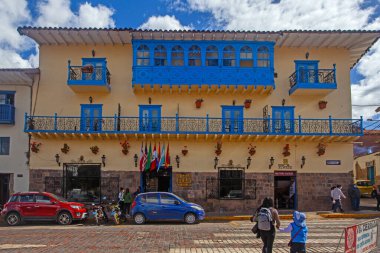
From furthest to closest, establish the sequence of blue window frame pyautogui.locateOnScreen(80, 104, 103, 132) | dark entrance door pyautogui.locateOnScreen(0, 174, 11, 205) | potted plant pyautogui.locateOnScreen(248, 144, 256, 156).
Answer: potted plant pyautogui.locateOnScreen(248, 144, 256, 156) → dark entrance door pyautogui.locateOnScreen(0, 174, 11, 205) → blue window frame pyautogui.locateOnScreen(80, 104, 103, 132)

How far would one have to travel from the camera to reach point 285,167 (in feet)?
81.1

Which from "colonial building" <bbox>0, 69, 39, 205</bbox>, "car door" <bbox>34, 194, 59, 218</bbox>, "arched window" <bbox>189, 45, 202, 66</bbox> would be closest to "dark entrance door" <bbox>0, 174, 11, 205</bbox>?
"colonial building" <bbox>0, 69, 39, 205</bbox>

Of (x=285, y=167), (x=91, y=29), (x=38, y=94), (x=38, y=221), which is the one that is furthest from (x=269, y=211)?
(x=38, y=94)

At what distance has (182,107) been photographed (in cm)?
2498

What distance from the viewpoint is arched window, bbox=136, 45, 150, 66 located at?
80.9 ft

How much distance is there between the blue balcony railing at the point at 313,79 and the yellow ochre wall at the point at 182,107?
2.48 ft

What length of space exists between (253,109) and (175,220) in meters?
9.18

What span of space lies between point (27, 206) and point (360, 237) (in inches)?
616

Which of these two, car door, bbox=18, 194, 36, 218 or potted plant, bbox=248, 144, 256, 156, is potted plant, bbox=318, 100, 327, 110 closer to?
potted plant, bbox=248, 144, 256, 156

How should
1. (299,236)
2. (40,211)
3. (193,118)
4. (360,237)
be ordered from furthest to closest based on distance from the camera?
(193,118)
(40,211)
(299,236)
(360,237)

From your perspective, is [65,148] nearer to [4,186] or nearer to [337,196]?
[4,186]

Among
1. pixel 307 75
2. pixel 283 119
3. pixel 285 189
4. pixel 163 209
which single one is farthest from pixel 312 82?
pixel 163 209

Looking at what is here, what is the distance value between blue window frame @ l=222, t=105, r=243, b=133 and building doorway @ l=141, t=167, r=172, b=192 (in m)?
4.30

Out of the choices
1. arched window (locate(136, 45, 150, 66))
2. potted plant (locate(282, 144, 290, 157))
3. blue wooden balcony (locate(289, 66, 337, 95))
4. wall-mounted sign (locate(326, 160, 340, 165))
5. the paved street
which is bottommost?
the paved street
